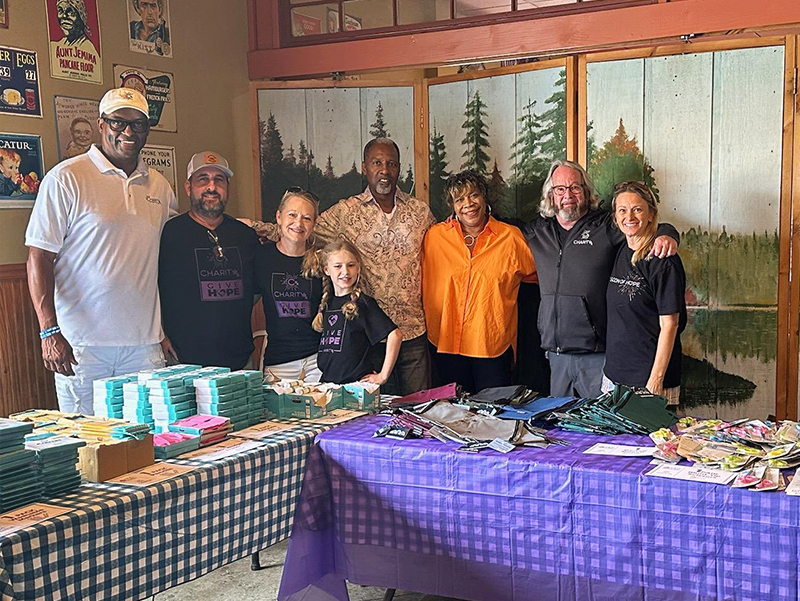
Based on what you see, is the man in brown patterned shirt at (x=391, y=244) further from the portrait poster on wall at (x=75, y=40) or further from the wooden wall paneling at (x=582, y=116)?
the portrait poster on wall at (x=75, y=40)

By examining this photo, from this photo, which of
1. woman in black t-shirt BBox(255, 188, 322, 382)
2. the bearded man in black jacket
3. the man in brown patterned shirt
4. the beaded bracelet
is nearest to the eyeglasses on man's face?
the bearded man in black jacket

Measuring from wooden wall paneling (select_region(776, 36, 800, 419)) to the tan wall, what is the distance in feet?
9.77

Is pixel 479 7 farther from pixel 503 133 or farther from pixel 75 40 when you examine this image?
pixel 75 40

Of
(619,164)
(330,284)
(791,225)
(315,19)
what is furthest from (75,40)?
(791,225)

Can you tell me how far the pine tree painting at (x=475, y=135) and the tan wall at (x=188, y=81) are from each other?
1.37 meters

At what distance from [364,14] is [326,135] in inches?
29.1

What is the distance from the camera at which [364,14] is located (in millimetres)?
4977

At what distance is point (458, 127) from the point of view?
4.75 meters

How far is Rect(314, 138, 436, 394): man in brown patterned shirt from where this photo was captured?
168 inches

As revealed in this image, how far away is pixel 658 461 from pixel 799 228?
6.89 feet

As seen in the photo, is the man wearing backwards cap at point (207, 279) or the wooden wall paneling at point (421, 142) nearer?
the man wearing backwards cap at point (207, 279)

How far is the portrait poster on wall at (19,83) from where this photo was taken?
381 centimetres

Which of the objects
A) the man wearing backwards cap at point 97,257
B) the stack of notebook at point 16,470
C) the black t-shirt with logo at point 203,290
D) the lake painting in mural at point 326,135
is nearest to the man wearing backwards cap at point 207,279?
the black t-shirt with logo at point 203,290

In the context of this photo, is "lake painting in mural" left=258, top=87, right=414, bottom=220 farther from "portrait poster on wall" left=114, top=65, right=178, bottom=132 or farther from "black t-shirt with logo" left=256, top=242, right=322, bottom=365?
"black t-shirt with logo" left=256, top=242, right=322, bottom=365
